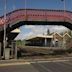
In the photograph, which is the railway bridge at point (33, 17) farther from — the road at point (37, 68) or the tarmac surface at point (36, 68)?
the road at point (37, 68)

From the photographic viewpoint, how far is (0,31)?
132 feet

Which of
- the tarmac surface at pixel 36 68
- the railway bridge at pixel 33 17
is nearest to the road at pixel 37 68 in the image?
the tarmac surface at pixel 36 68

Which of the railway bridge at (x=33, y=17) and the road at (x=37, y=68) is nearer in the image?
the road at (x=37, y=68)

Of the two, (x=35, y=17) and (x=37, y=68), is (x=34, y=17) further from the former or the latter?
(x=37, y=68)

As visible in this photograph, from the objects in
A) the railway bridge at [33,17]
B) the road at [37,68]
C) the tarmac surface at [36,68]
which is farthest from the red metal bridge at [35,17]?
the road at [37,68]

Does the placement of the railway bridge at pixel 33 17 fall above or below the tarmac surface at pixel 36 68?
above

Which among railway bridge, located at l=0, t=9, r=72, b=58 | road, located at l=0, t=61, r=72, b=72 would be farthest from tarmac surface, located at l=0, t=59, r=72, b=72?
railway bridge, located at l=0, t=9, r=72, b=58

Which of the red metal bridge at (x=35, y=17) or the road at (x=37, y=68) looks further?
the red metal bridge at (x=35, y=17)

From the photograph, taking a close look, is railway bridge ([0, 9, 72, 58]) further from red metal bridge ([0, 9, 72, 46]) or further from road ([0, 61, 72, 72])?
road ([0, 61, 72, 72])

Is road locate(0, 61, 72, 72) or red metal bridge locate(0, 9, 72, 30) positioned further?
red metal bridge locate(0, 9, 72, 30)

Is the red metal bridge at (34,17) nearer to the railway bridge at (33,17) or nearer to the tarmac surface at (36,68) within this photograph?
the railway bridge at (33,17)

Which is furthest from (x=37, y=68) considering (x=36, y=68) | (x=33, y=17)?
(x=33, y=17)

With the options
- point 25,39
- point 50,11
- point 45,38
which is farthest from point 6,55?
point 25,39

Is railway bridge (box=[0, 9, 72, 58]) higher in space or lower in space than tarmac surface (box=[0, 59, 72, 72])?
higher
